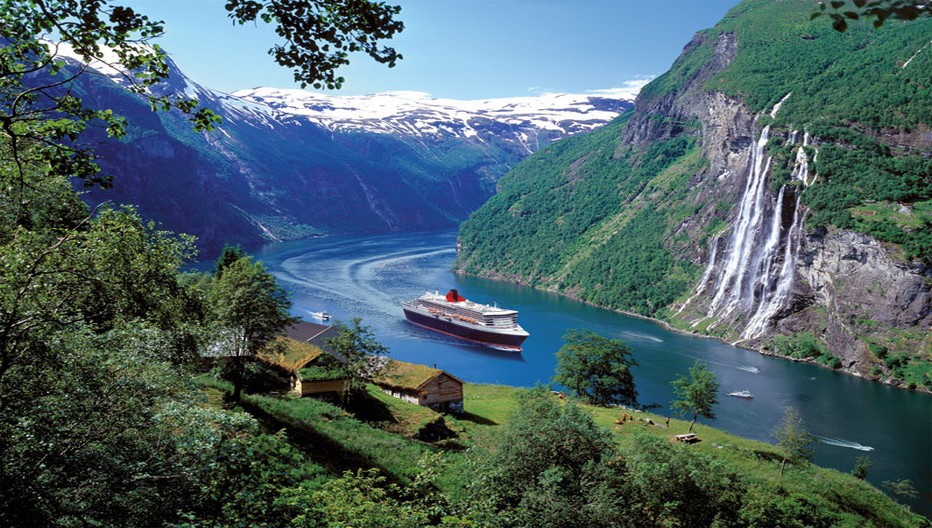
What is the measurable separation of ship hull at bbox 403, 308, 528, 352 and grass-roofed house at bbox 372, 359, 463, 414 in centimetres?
3347

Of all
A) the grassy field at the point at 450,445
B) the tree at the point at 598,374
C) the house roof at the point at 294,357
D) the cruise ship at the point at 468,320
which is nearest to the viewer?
the grassy field at the point at 450,445

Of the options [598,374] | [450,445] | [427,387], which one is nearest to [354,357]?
[450,445]

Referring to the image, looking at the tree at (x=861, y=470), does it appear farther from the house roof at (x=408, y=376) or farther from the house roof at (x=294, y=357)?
the house roof at (x=294, y=357)

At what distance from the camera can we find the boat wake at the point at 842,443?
1719 inches

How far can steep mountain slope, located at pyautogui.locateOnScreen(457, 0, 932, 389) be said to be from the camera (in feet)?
227

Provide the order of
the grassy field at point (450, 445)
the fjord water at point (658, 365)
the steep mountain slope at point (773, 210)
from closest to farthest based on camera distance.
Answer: the grassy field at point (450, 445), the fjord water at point (658, 365), the steep mountain slope at point (773, 210)

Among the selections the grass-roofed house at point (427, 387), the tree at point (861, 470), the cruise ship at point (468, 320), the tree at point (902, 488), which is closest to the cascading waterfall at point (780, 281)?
the cruise ship at point (468, 320)

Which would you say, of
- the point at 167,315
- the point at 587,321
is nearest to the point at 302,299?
the point at 587,321

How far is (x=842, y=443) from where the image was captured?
44.4m

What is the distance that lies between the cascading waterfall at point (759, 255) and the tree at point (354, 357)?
61451 millimetres

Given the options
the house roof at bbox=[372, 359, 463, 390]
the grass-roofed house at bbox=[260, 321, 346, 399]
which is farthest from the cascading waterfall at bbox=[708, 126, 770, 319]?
the grass-roofed house at bbox=[260, 321, 346, 399]

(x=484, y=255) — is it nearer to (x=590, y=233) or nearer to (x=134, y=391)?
(x=590, y=233)

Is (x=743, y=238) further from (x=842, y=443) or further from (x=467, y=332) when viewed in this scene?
(x=842, y=443)

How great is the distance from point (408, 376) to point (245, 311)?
1500 centimetres
